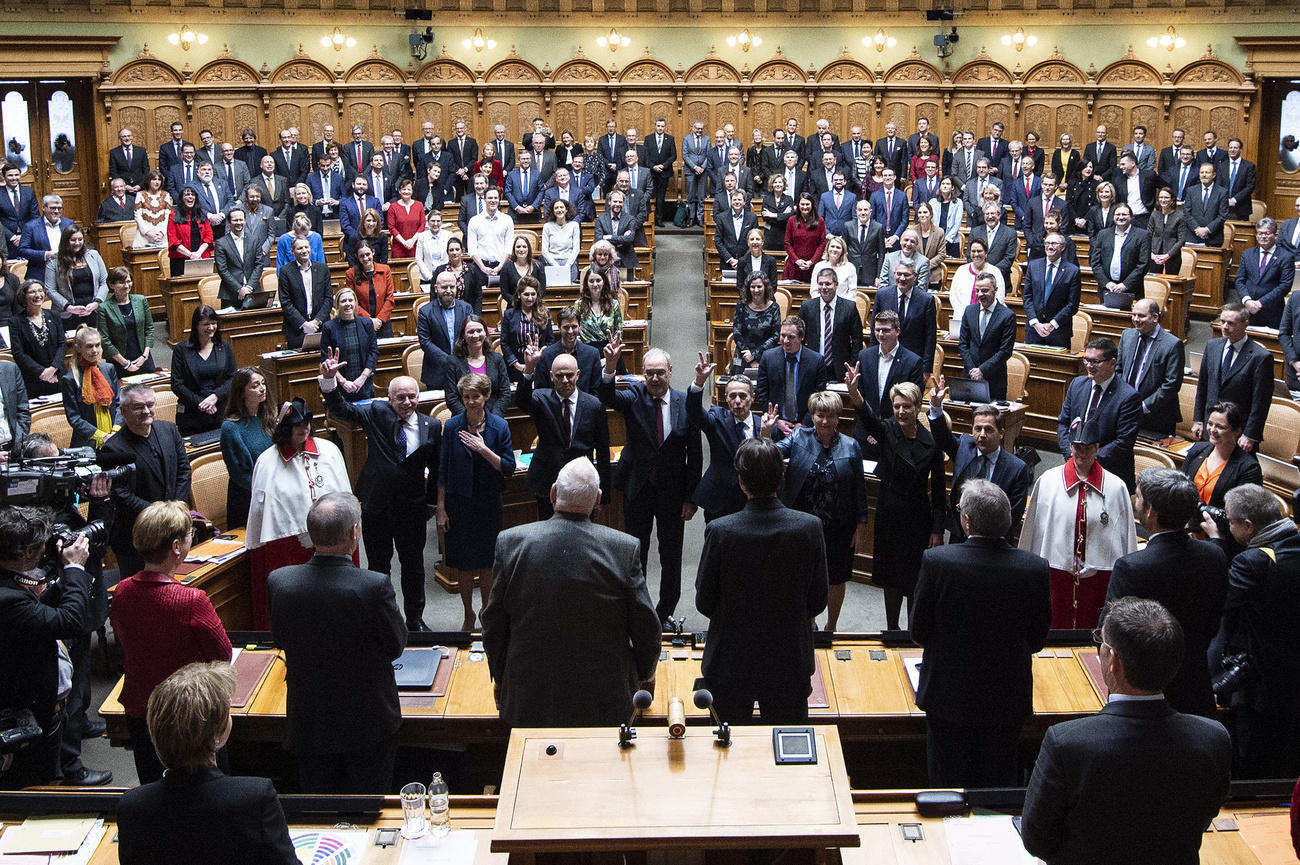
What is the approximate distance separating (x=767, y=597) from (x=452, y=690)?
1.29 m

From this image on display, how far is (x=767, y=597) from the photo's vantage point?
13.8 feet

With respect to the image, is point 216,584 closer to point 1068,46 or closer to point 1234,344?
point 1234,344

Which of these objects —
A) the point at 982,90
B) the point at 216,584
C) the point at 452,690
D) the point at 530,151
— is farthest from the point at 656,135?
the point at 452,690

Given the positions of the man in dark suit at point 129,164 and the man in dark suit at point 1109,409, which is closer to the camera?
the man in dark suit at point 1109,409

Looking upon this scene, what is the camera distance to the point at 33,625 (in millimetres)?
3957

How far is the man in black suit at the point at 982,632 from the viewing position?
4.00 m

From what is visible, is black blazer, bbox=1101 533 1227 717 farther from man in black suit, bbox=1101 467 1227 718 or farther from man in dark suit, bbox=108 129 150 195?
man in dark suit, bbox=108 129 150 195

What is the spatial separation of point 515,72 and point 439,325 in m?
10.8

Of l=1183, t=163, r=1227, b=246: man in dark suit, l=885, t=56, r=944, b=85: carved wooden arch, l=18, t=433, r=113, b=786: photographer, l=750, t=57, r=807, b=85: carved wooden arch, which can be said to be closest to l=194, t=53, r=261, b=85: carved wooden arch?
l=750, t=57, r=807, b=85: carved wooden arch

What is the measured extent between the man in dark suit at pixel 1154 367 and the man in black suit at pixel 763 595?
14.1 feet

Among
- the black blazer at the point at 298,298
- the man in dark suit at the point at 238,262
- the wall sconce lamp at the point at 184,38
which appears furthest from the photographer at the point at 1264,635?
the wall sconce lamp at the point at 184,38

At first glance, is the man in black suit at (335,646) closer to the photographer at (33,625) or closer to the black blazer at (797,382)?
the photographer at (33,625)

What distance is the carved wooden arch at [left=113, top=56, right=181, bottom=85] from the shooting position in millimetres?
16312

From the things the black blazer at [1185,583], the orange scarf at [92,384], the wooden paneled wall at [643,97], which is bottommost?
the black blazer at [1185,583]
